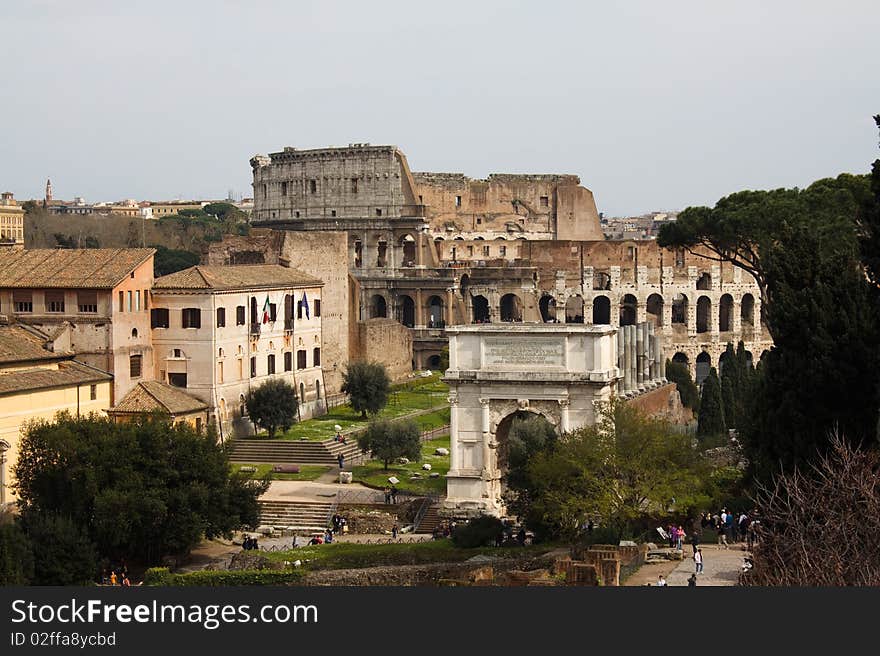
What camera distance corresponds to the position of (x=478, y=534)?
3694cm

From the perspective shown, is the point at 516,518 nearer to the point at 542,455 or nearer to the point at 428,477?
the point at 542,455

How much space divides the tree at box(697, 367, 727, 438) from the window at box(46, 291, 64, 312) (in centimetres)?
2094

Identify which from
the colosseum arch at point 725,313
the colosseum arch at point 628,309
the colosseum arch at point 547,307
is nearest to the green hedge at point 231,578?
the colosseum arch at point 547,307

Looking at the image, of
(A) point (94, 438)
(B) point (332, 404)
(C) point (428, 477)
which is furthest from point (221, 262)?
(A) point (94, 438)

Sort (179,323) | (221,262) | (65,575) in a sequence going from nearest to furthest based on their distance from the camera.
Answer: (65,575) → (179,323) → (221,262)

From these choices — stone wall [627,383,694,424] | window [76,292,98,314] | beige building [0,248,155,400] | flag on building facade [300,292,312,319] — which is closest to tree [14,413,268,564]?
beige building [0,248,155,400]

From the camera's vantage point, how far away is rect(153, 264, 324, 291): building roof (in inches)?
2052

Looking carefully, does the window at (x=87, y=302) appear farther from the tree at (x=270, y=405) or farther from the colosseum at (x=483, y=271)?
the colosseum at (x=483, y=271)

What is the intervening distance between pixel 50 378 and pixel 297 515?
751 centimetres

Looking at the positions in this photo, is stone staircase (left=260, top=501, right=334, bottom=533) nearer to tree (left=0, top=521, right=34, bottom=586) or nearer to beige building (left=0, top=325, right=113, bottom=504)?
beige building (left=0, top=325, right=113, bottom=504)

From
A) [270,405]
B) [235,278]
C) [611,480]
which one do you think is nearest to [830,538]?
[611,480]

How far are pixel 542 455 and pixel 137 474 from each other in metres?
9.01

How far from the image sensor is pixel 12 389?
42469mm

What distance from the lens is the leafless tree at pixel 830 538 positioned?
2231 centimetres
